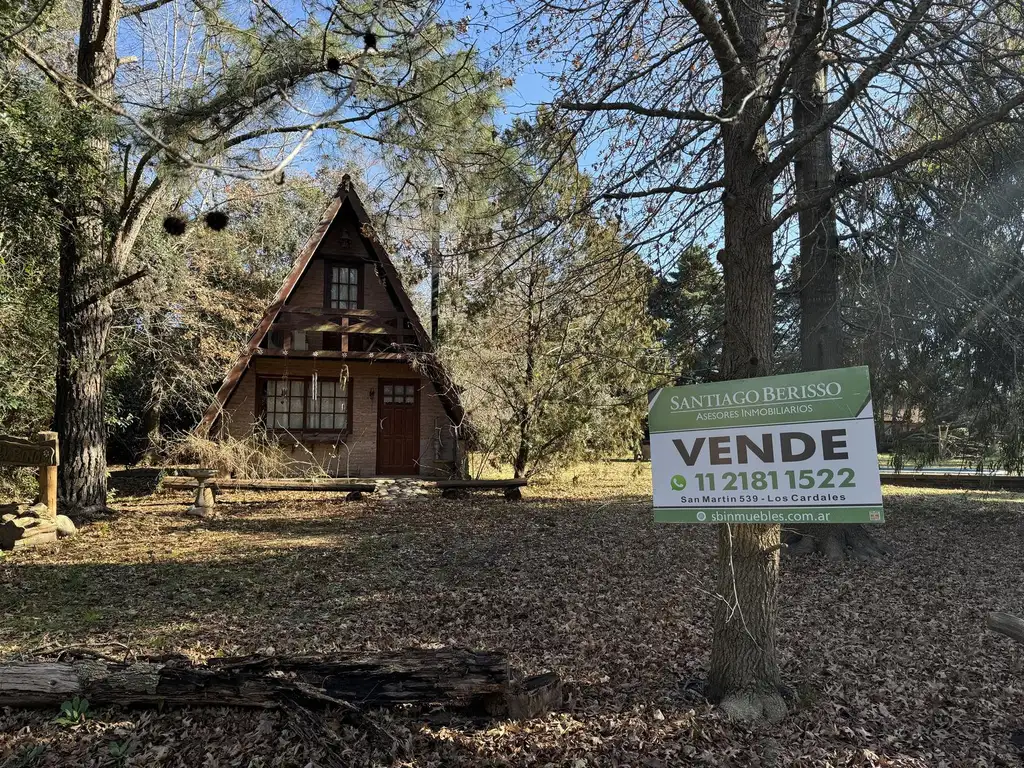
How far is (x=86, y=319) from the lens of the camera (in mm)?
10914

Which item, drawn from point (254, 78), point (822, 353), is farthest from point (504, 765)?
point (254, 78)

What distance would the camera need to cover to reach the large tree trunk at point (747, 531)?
162 inches

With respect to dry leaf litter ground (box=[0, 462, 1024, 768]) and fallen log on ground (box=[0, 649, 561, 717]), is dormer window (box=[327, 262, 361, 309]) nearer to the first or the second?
dry leaf litter ground (box=[0, 462, 1024, 768])

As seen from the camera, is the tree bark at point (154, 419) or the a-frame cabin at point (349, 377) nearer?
the tree bark at point (154, 419)

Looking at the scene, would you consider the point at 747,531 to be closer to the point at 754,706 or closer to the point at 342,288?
the point at 754,706

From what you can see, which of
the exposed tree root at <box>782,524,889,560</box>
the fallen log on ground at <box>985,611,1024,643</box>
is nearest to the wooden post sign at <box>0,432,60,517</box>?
the exposed tree root at <box>782,524,889,560</box>

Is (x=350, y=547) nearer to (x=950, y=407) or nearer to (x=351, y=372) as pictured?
(x=351, y=372)

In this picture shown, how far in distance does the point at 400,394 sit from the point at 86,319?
26.0ft

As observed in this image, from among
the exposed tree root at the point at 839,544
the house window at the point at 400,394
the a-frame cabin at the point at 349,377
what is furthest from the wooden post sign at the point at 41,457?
the exposed tree root at the point at 839,544

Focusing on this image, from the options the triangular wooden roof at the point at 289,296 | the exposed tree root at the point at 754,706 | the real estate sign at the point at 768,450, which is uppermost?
the triangular wooden roof at the point at 289,296

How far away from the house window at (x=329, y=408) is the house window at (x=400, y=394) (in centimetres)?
111

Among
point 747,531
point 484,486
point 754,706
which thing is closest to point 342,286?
point 484,486

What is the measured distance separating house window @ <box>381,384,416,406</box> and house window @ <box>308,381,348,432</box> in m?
1.11

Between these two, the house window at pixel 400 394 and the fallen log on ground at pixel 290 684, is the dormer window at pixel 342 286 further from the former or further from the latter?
the fallen log on ground at pixel 290 684
